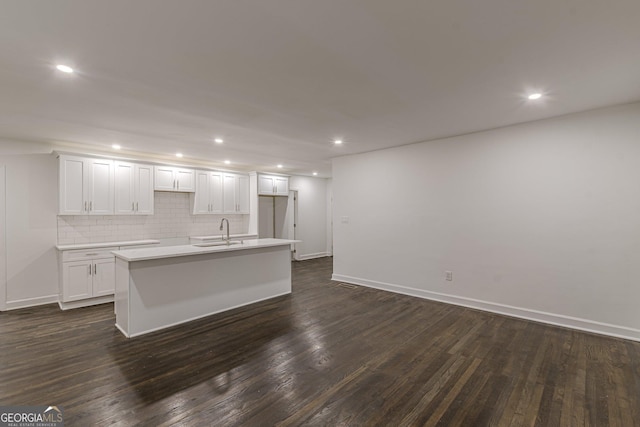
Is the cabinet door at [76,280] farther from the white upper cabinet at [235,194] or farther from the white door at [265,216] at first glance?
the white door at [265,216]

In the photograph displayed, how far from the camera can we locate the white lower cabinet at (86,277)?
4.42 metres

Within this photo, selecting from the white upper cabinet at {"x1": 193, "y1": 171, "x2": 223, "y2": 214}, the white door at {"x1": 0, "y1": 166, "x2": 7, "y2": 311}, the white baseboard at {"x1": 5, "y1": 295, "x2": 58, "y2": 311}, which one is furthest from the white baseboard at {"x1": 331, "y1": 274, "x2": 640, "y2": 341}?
the white door at {"x1": 0, "y1": 166, "x2": 7, "y2": 311}

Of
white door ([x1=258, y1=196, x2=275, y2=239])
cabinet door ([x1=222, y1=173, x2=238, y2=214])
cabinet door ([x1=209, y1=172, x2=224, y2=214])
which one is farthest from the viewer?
white door ([x1=258, y1=196, x2=275, y2=239])

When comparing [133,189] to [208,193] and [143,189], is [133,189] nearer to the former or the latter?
[143,189]

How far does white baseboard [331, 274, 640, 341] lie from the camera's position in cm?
333

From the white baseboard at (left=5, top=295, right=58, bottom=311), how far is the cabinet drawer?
909 millimetres

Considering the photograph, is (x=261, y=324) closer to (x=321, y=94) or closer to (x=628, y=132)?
(x=321, y=94)

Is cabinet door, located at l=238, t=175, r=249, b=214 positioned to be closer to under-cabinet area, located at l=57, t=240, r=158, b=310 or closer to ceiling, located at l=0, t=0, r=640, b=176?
under-cabinet area, located at l=57, t=240, r=158, b=310

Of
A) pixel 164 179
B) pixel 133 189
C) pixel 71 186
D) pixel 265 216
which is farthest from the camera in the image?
pixel 265 216

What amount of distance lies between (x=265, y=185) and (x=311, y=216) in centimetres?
194

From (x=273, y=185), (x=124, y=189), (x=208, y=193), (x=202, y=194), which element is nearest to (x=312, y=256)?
(x=273, y=185)

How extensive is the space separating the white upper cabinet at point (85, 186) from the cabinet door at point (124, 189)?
81 millimetres

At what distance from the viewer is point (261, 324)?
372cm

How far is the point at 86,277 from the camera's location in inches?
180
